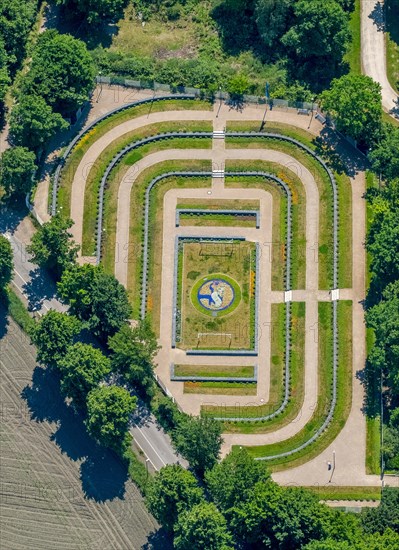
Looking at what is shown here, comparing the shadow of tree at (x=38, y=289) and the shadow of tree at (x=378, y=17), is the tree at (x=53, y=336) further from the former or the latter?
the shadow of tree at (x=378, y=17)

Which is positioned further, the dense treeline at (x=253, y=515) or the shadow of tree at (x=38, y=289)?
the shadow of tree at (x=38, y=289)

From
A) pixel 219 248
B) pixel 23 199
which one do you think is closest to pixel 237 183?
pixel 219 248

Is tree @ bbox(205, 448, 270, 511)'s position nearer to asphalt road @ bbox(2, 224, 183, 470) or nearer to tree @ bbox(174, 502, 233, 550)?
tree @ bbox(174, 502, 233, 550)

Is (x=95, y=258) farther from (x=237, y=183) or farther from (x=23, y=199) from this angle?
(x=237, y=183)

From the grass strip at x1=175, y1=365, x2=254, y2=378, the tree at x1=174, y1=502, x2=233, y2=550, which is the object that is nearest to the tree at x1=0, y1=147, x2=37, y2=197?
the grass strip at x1=175, y1=365, x2=254, y2=378

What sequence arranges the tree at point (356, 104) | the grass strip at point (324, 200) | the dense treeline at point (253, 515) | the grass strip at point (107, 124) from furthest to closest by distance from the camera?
1. the grass strip at point (107, 124)
2. the grass strip at point (324, 200)
3. the tree at point (356, 104)
4. the dense treeline at point (253, 515)

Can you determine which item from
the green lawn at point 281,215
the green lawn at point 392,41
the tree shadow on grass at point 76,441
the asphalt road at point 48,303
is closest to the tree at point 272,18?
the green lawn at point 392,41
